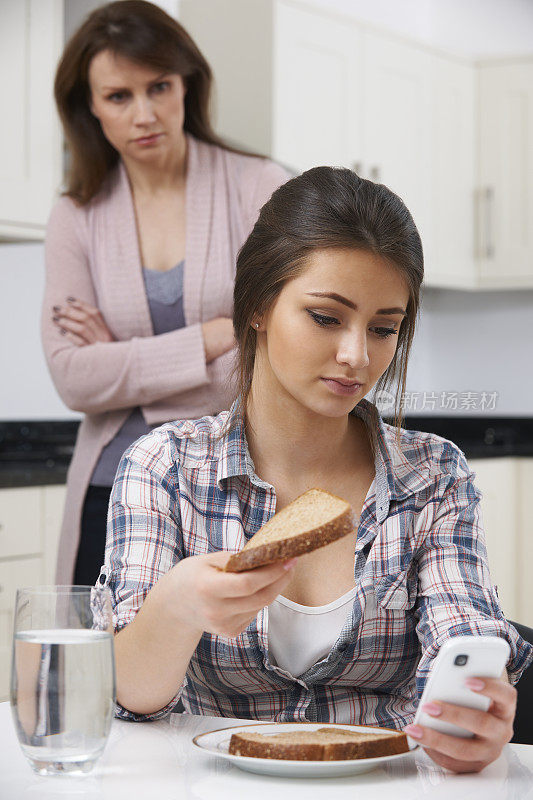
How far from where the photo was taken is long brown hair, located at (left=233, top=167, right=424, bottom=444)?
3.63ft

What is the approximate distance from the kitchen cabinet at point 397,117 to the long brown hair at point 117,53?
4.20ft

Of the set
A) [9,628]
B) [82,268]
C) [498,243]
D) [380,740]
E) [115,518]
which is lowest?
[9,628]

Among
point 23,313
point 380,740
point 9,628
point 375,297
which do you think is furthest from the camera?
point 23,313

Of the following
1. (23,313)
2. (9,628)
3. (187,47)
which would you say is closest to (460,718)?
(187,47)

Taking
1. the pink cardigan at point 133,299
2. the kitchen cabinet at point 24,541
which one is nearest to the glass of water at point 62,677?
the pink cardigan at point 133,299

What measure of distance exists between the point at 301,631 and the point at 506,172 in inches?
122

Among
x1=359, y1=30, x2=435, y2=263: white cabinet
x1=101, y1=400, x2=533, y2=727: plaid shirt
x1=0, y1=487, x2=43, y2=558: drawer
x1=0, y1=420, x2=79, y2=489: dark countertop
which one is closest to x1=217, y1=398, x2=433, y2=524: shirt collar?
x1=101, y1=400, x2=533, y2=727: plaid shirt

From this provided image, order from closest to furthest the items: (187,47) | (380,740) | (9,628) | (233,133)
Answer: (380,740)
(187,47)
(9,628)
(233,133)

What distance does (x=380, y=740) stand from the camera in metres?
0.78

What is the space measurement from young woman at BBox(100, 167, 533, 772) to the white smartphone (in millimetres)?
199

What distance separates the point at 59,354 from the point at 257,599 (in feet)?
3.53

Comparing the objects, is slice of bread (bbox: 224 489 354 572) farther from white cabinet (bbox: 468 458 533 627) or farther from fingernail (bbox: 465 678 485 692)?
white cabinet (bbox: 468 458 533 627)

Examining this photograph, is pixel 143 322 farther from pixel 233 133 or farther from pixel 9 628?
pixel 233 133

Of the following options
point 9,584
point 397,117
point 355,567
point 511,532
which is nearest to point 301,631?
point 355,567
